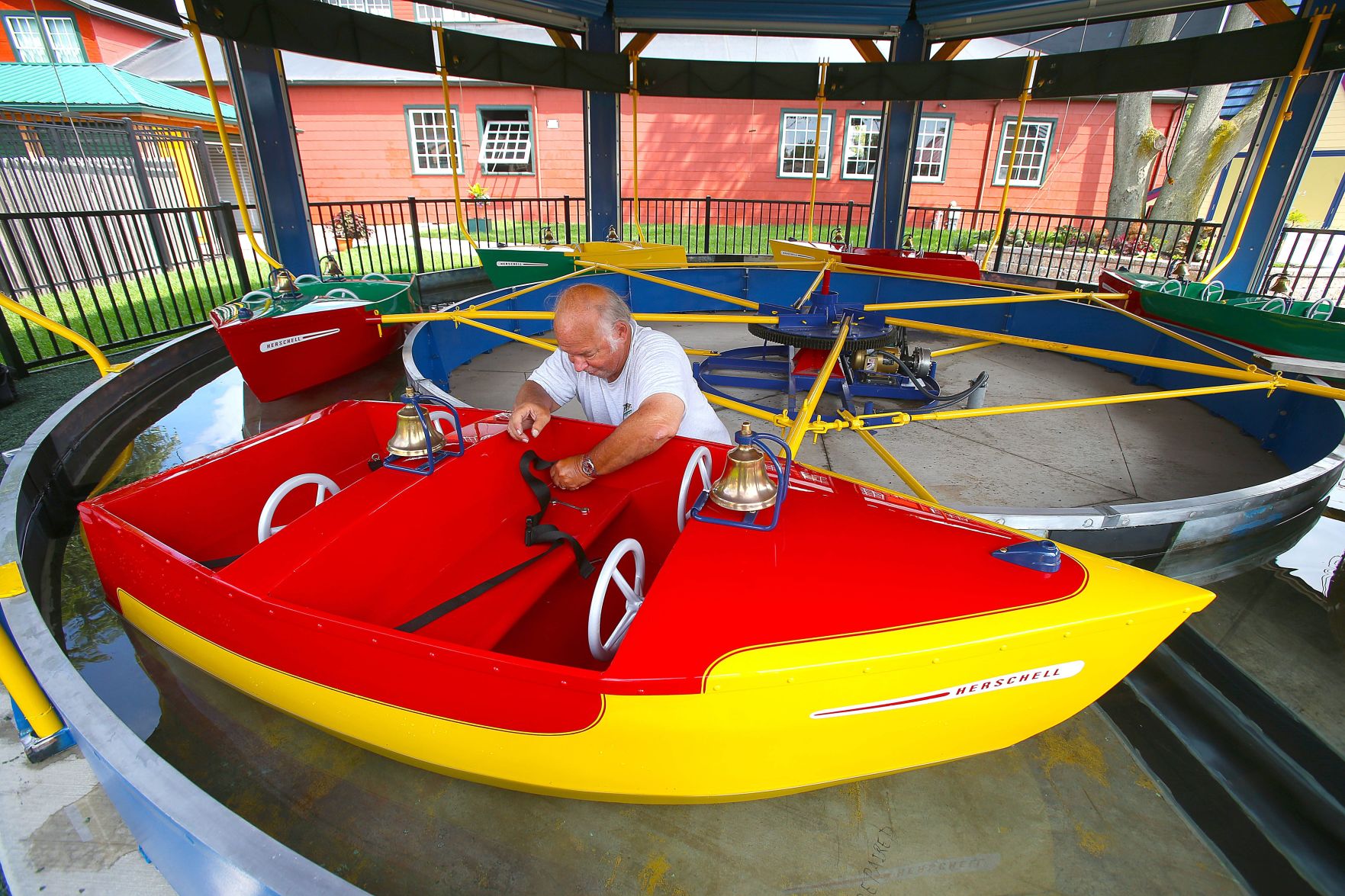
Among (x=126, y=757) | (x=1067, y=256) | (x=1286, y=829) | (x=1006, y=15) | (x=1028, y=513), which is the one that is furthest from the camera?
(x=1067, y=256)

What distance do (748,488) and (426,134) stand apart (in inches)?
674

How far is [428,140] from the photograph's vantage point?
50.7 ft

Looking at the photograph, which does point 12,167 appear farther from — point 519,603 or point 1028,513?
point 1028,513

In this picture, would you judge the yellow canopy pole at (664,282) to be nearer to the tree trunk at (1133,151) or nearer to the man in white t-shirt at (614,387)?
the man in white t-shirt at (614,387)

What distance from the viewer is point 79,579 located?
266 cm

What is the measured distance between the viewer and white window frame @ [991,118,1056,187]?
15.2 meters

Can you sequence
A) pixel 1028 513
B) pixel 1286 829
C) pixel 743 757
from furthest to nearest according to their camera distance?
pixel 1028 513, pixel 1286 829, pixel 743 757

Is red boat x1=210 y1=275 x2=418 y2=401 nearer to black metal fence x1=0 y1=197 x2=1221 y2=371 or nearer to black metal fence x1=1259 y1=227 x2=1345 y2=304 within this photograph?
black metal fence x1=0 y1=197 x2=1221 y2=371

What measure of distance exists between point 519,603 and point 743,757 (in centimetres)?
90

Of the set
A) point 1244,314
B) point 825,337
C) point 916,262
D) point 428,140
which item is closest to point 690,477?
point 825,337

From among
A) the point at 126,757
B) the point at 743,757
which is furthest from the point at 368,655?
the point at 743,757

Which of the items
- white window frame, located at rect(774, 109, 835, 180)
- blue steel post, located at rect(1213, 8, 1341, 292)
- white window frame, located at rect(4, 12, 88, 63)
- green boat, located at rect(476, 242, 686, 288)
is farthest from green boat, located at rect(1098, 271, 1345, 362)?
white window frame, located at rect(4, 12, 88, 63)

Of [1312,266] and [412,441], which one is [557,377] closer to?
[412,441]

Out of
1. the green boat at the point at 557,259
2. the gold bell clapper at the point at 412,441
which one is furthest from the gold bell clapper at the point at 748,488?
the green boat at the point at 557,259
